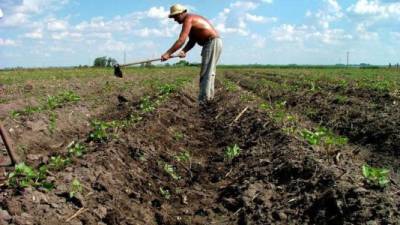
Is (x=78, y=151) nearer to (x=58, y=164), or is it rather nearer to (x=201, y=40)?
(x=58, y=164)

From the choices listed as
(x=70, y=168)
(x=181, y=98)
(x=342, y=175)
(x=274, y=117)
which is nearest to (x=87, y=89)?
(x=181, y=98)

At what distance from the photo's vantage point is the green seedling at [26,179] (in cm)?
503

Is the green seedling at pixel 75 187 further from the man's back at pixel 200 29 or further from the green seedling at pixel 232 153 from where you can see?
the man's back at pixel 200 29

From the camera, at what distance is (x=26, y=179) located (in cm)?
521

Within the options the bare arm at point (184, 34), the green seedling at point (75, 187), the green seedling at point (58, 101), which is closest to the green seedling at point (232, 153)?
the green seedling at point (75, 187)

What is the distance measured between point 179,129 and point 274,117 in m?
1.79

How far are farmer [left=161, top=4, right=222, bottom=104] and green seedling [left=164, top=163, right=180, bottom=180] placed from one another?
4192 millimetres

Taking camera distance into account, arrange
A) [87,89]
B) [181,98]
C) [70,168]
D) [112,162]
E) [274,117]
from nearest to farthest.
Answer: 1. [70,168]
2. [112,162]
3. [274,117]
4. [181,98]
5. [87,89]

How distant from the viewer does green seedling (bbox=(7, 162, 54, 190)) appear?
503cm

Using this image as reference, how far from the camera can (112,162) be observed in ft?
21.1

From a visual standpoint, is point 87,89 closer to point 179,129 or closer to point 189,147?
point 179,129

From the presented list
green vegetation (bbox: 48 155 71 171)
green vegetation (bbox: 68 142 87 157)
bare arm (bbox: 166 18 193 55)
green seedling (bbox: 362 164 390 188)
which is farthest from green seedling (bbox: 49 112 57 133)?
green seedling (bbox: 362 164 390 188)

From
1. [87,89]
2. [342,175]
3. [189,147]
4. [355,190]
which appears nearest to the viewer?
[355,190]

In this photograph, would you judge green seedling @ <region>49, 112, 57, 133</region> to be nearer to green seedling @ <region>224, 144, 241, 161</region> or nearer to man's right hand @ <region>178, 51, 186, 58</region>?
man's right hand @ <region>178, 51, 186, 58</region>
